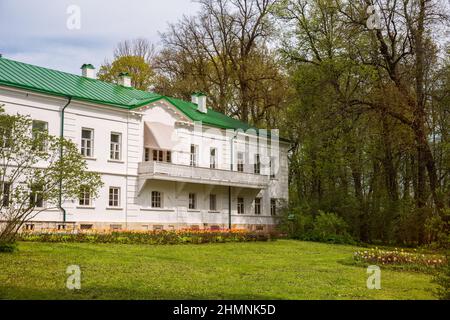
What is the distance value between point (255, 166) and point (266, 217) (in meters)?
4.07

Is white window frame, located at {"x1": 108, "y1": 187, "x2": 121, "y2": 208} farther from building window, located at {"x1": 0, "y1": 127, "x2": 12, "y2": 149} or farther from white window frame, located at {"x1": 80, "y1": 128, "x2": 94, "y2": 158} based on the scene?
building window, located at {"x1": 0, "y1": 127, "x2": 12, "y2": 149}

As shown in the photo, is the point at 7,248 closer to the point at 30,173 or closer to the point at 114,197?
the point at 30,173

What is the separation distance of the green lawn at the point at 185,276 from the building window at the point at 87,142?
11103 millimetres

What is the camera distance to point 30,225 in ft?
88.8

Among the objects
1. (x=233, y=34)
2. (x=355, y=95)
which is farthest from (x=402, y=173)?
(x=233, y=34)

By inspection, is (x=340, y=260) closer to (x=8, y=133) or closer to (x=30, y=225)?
(x=8, y=133)

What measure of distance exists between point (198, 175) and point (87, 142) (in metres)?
7.75

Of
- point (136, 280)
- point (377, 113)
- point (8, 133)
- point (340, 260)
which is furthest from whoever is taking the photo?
point (377, 113)

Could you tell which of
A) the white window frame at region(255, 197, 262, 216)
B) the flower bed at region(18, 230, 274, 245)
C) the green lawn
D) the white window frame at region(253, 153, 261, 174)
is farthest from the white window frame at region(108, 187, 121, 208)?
the white window frame at region(253, 153, 261, 174)

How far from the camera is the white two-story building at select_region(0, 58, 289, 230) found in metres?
29.6

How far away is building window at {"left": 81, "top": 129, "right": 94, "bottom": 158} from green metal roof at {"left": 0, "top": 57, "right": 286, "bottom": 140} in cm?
182

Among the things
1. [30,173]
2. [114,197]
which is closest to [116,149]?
[114,197]

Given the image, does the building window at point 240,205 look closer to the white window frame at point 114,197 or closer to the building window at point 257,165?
the building window at point 257,165

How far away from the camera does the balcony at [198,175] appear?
1302 inches
